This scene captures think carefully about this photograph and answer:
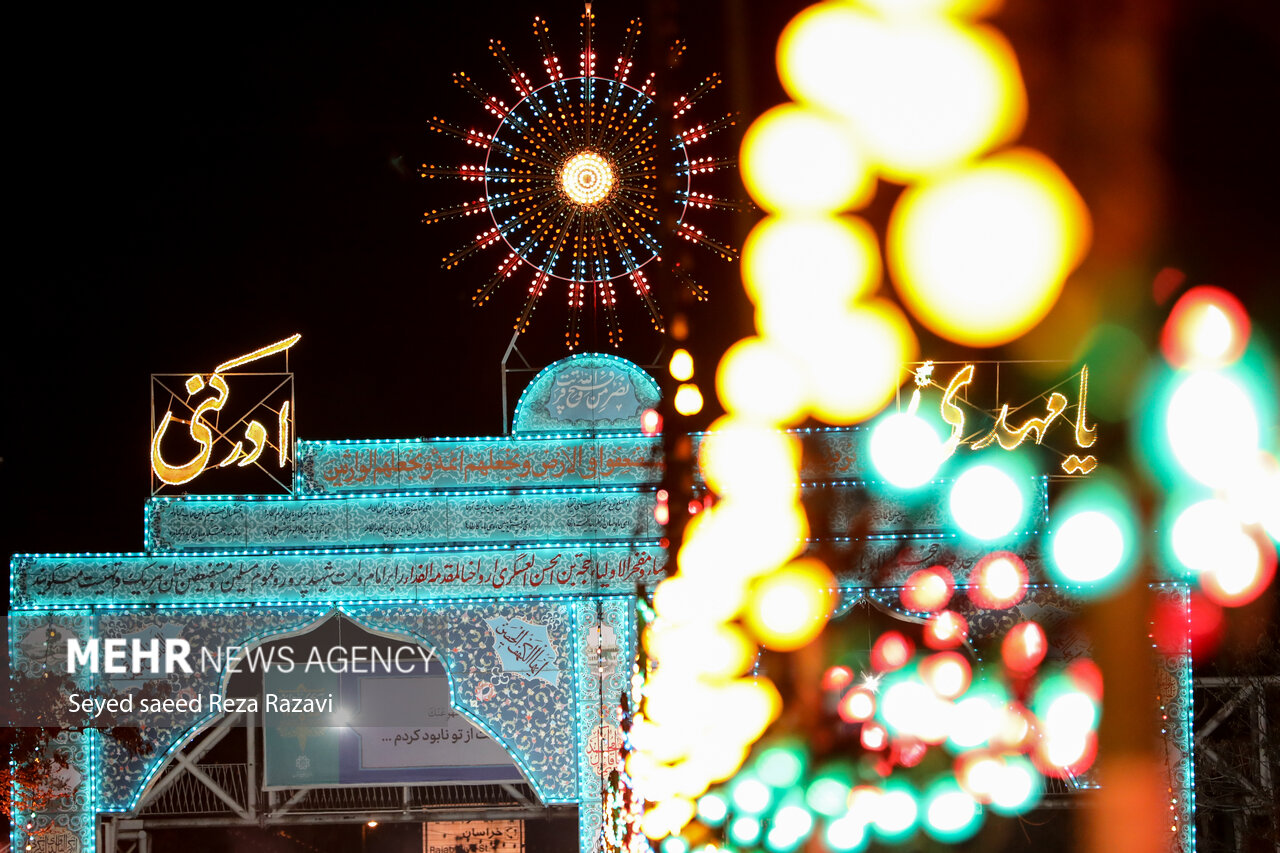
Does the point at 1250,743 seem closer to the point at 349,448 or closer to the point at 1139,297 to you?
the point at 349,448

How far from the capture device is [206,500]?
10148 mm

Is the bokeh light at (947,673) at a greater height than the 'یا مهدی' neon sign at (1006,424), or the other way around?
the 'یا مهدی' neon sign at (1006,424)

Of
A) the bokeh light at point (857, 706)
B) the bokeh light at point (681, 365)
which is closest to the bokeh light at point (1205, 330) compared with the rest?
the bokeh light at point (681, 365)

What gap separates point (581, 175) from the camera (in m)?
10.1

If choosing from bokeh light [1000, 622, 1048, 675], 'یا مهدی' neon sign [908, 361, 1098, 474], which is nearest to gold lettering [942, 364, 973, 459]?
'یا مهدی' neon sign [908, 361, 1098, 474]

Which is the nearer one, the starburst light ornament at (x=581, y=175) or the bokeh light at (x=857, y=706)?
the starburst light ornament at (x=581, y=175)

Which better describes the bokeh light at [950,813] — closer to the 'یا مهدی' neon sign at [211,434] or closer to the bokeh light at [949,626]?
the bokeh light at [949,626]

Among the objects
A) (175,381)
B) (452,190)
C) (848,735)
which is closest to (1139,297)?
(848,735)

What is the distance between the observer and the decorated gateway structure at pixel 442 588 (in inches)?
394

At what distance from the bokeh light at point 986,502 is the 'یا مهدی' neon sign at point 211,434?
5980 millimetres

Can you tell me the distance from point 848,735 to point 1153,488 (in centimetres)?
689

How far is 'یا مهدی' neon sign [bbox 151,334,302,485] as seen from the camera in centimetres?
1021

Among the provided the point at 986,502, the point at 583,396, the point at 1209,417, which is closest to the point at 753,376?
the point at 1209,417

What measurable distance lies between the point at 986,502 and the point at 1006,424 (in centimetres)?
76
